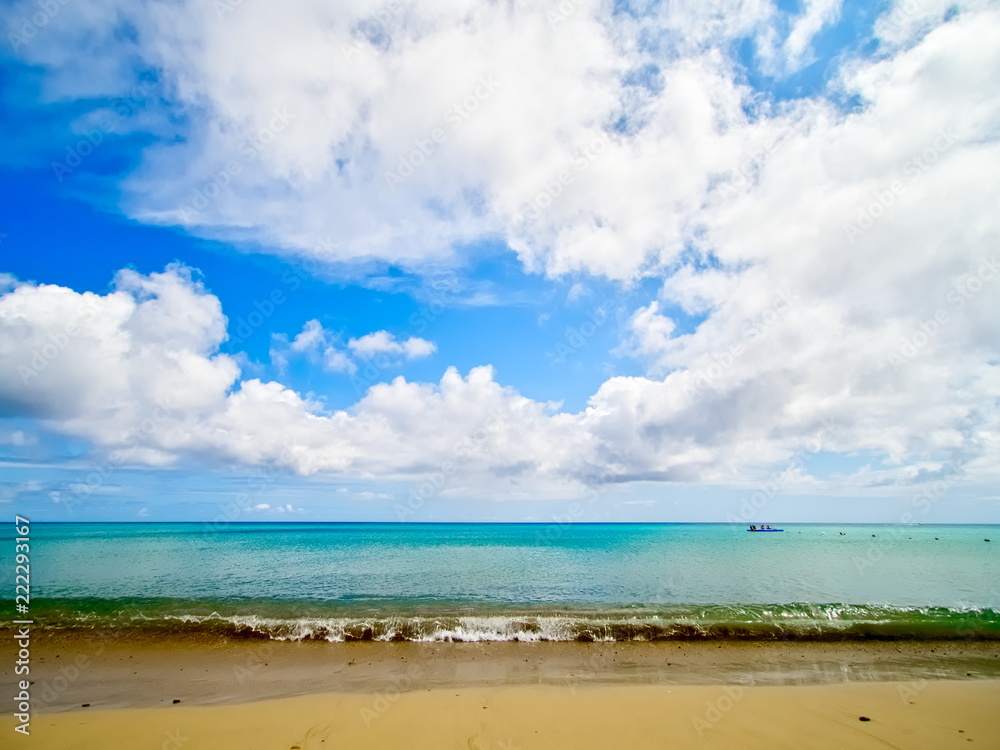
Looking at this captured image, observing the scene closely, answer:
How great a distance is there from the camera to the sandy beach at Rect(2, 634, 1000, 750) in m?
8.67

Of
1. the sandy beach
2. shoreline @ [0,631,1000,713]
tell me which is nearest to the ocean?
shoreline @ [0,631,1000,713]

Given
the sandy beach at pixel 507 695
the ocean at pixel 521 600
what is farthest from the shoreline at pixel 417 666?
the ocean at pixel 521 600

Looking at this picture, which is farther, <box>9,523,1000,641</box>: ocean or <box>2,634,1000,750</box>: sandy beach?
<box>9,523,1000,641</box>: ocean

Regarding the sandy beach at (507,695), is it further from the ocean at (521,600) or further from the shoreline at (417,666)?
the ocean at (521,600)

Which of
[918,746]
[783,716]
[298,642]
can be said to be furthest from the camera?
[298,642]

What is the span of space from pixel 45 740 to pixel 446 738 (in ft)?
25.7

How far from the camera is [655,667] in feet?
43.3

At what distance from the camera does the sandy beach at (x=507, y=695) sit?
867 centimetres

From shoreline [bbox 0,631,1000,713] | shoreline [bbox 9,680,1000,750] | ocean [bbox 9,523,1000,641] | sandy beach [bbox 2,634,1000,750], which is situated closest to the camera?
shoreline [bbox 9,680,1000,750]

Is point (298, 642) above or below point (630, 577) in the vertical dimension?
above

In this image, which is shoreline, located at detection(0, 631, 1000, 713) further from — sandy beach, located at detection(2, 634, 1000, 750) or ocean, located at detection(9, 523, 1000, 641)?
ocean, located at detection(9, 523, 1000, 641)

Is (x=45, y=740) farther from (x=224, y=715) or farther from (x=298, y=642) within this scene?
(x=298, y=642)

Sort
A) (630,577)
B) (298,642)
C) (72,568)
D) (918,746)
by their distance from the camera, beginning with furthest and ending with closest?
(72,568) → (630,577) → (298,642) → (918,746)

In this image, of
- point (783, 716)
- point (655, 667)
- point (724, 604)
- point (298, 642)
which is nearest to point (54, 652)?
point (298, 642)
